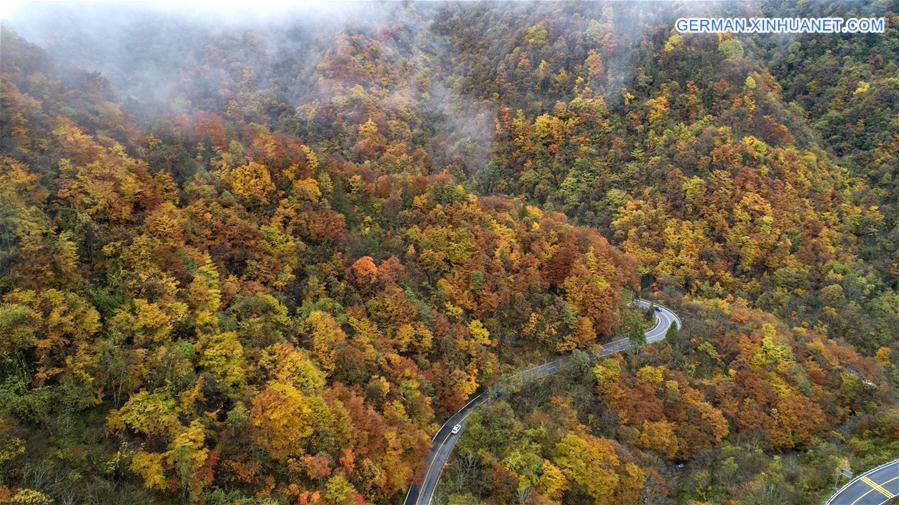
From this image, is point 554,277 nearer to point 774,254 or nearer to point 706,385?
point 706,385

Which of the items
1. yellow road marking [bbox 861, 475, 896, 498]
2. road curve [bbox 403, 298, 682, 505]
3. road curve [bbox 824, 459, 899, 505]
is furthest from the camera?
road curve [bbox 403, 298, 682, 505]

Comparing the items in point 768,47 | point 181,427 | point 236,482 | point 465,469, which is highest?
point 768,47

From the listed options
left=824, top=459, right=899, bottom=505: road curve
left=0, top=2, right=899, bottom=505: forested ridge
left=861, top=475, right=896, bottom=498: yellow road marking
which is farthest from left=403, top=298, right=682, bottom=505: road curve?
left=861, top=475, right=896, bottom=498: yellow road marking

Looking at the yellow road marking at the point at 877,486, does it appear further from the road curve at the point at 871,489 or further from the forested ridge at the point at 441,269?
the forested ridge at the point at 441,269

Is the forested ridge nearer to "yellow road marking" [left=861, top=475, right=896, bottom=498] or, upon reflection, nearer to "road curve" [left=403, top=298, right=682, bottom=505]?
"road curve" [left=403, top=298, right=682, bottom=505]

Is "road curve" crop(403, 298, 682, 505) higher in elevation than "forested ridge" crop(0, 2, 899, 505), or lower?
lower

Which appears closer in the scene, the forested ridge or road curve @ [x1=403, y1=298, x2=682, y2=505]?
the forested ridge

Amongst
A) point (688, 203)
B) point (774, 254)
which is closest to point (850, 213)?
point (774, 254)
